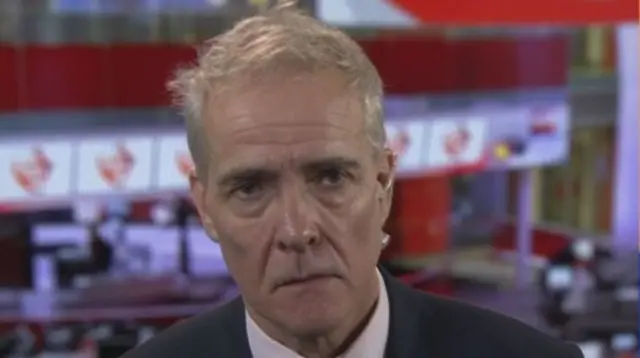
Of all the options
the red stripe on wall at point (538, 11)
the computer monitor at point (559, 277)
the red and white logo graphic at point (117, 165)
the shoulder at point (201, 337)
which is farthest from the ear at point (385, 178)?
the computer monitor at point (559, 277)

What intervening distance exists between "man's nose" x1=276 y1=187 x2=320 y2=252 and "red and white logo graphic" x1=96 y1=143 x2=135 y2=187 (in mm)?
1032

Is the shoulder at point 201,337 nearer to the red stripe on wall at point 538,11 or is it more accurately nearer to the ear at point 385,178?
the ear at point 385,178

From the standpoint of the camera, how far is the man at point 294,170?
827mm

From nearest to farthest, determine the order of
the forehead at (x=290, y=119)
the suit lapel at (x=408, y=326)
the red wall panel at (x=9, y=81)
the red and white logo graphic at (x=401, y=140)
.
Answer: the forehead at (x=290, y=119) → the suit lapel at (x=408, y=326) → the red wall panel at (x=9, y=81) → the red and white logo graphic at (x=401, y=140)

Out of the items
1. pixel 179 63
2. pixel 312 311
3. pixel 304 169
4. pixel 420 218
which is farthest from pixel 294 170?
pixel 420 218

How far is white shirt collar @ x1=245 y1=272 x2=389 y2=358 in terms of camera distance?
0.92 metres

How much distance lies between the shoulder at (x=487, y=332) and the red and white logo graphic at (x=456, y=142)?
0.93 metres

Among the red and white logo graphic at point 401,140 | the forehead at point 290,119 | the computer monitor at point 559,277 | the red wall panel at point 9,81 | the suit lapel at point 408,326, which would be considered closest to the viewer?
the forehead at point 290,119

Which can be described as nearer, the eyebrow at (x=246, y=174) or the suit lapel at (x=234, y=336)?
the eyebrow at (x=246, y=174)

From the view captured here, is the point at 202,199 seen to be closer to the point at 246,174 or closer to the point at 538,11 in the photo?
the point at 246,174

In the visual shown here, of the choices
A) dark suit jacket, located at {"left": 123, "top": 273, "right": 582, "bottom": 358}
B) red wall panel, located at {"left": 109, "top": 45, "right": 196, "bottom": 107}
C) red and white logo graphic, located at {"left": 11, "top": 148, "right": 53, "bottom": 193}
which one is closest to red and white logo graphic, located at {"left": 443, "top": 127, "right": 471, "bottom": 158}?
red wall panel, located at {"left": 109, "top": 45, "right": 196, "bottom": 107}

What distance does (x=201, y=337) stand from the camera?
1055mm

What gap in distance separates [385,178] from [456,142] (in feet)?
3.59

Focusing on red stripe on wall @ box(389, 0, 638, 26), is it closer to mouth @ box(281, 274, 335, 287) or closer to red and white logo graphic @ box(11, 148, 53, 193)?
red and white logo graphic @ box(11, 148, 53, 193)
